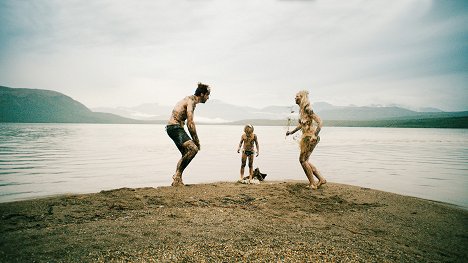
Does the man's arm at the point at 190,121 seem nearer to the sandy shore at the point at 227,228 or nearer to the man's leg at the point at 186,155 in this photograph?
the man's leg at the point at 186,155

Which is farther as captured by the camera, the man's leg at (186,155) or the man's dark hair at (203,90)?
the man's dark hair at (203,90)

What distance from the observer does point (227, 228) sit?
5.04 metres

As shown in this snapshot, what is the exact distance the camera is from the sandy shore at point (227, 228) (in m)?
3.90

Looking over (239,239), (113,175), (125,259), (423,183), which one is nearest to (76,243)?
(125,259)

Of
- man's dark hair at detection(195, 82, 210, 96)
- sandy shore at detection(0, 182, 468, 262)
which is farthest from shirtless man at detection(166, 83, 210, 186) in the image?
sandy shore at detection(0, 182, 468, 262)

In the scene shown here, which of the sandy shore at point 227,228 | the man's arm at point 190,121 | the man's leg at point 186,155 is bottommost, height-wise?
the sandy shore at point 227,228

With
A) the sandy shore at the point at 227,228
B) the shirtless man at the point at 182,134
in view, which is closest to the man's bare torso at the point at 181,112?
the shirtless man at the point at 182,134

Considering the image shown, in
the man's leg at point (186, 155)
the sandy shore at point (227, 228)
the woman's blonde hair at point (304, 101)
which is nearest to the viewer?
the sandy shore at point (227, 228)

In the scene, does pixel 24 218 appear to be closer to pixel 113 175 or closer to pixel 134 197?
pixel 134 197

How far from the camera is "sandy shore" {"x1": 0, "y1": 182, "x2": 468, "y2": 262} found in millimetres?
3902

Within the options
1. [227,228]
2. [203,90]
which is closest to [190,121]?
[203,90]

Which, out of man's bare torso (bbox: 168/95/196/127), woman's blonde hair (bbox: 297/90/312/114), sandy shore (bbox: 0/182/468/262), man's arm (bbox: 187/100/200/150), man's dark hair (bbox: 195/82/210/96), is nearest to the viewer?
sandy shore (bbox: 0/182/468/262)

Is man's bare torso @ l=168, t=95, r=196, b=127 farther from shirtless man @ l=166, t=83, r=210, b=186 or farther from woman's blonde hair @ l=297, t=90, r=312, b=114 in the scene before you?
woman's blonde hair @ l=297, t=90, r=312, b=114

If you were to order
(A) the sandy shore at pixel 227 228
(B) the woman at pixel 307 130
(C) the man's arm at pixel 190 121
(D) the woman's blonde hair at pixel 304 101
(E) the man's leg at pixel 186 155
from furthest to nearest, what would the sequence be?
(D) the woman's blonde hair at pixel 304 101 → (B) the woman at pixel 307 130 → (E) the man's leg at pixel 186 155 → (C) the man's arm at pixel 190 121 → (A) the sandy shore at pixel 227 228
